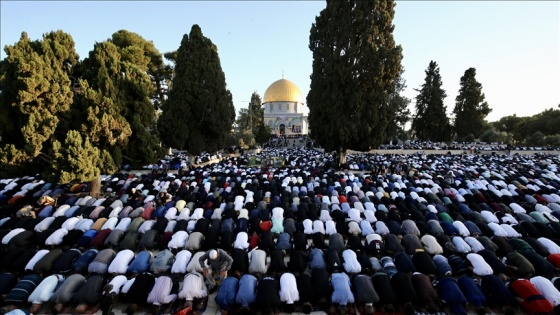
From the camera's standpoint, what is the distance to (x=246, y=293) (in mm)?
5758

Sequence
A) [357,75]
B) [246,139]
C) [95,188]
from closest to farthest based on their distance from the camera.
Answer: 1. [95,188]
2. [357,75]
3. [246,139]

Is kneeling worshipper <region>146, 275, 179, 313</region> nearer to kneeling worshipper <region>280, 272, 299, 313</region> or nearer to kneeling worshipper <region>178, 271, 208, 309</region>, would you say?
kneeling worshipper <region>178, 271, 208, 309</region>

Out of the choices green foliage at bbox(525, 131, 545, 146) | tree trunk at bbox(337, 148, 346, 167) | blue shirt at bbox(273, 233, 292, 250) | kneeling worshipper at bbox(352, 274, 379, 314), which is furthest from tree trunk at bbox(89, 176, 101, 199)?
green foliage at bbox(525, 131, 545, 146)

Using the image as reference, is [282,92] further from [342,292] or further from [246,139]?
[342,292]

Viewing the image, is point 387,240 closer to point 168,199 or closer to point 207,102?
point 168,199

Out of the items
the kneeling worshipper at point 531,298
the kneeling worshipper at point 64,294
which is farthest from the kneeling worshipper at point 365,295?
the kneeling worshipper at point 64,294

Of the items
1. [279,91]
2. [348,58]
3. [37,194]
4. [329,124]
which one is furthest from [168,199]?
[279,91]

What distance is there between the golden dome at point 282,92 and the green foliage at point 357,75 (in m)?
45.5

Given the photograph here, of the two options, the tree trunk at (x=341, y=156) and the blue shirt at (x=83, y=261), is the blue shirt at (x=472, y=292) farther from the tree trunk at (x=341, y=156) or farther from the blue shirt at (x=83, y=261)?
the tree trunk at (x=341, y=156)

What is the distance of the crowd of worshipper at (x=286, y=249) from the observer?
18.8 feet

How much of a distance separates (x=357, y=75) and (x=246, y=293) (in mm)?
18272

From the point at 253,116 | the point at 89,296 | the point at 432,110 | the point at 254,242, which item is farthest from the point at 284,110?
the point at 89,296

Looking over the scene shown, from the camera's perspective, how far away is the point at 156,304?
5672 millimetres

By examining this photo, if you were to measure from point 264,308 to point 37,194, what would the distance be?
13.4 m
